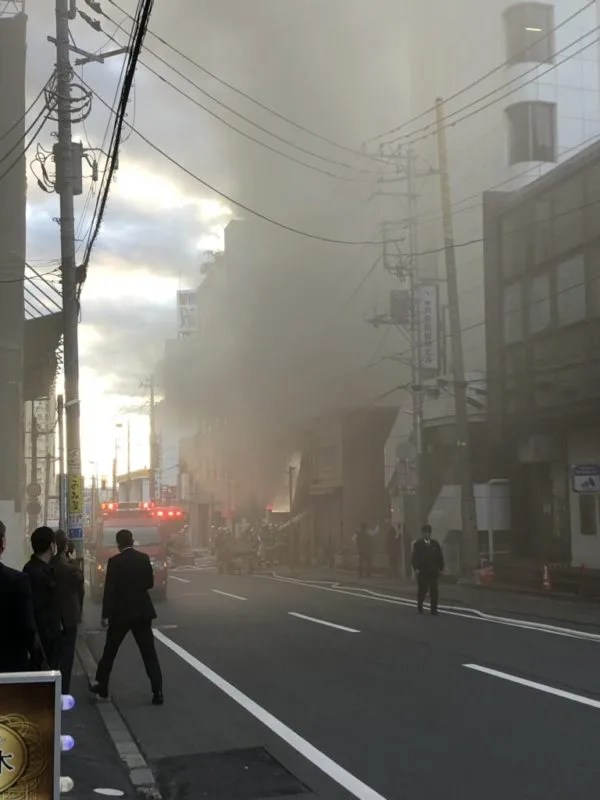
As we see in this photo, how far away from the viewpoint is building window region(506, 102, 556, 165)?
2981 cm

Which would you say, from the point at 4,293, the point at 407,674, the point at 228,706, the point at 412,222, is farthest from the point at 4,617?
the point at 412,222

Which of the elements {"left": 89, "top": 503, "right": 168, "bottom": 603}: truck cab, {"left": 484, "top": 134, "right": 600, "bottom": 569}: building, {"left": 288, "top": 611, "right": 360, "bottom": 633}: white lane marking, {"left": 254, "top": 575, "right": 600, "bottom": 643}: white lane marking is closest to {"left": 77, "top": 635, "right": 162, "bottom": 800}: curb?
{"left": 288, "top": 611, "right": 360, "bottom": 633}: white lane marking

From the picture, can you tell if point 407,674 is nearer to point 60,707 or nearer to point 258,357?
point 60,707

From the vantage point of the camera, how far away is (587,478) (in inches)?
715

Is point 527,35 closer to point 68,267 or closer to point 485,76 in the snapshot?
point 485,76

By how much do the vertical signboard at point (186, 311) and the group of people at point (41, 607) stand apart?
262ft

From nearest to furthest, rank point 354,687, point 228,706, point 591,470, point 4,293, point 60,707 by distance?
point 60,707
point 228,706
point 354,687
point 591,470
point 4,293

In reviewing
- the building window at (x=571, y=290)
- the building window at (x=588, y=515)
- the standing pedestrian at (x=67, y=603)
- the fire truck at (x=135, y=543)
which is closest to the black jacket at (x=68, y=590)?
the standing pedestrian at (x=67, y=603)

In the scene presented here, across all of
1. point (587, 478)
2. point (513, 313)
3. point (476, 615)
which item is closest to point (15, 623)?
point (476, 615)

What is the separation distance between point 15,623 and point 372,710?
13.8ft

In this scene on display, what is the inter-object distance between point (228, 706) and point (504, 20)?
27.6 metres

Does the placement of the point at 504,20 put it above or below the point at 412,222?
above

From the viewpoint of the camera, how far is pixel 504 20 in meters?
30.4

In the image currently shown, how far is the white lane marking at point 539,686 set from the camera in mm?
7821
